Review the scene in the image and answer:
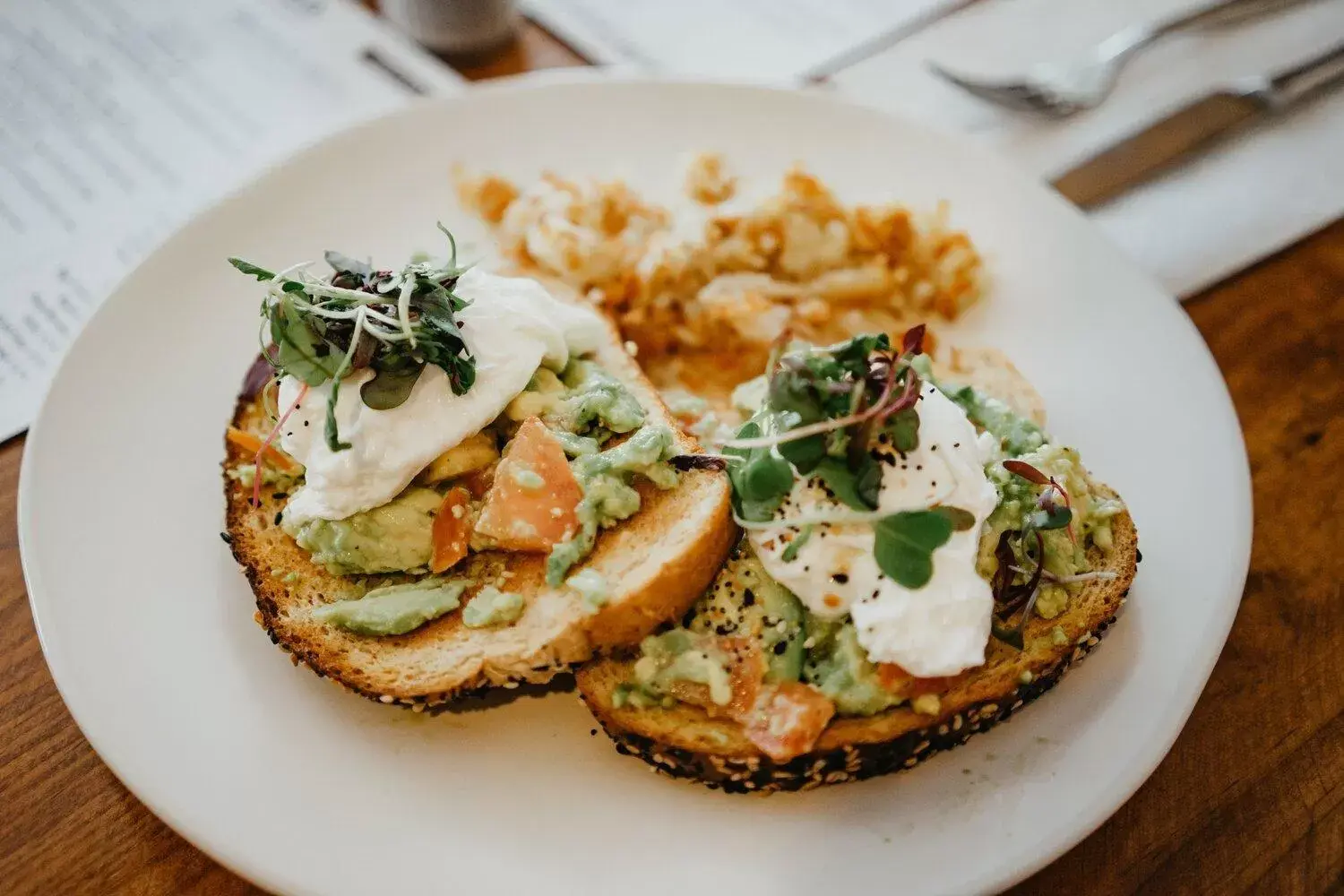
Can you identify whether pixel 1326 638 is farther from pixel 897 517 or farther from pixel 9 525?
pixel 9 525

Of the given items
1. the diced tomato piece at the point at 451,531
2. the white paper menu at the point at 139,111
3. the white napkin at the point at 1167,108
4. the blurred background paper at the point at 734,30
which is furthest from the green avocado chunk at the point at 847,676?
the blurred background paper at the point at 734,30

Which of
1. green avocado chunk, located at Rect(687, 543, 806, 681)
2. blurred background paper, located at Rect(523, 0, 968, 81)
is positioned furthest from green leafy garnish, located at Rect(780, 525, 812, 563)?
blurred background paper, located at Rect(523, 0, 968, 81)

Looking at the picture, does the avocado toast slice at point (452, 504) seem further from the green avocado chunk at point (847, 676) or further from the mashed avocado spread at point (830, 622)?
the green avocado chunk at point (847, 676)

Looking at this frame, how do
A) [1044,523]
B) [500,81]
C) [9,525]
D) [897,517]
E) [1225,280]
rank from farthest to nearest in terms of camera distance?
[500,81] → [1225,280] → [9,525] → [1044,523] → [897,517]

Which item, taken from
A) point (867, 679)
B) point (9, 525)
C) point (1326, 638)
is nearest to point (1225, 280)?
point (1326, 638)

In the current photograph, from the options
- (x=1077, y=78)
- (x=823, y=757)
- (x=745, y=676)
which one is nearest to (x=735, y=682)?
(x=745, y=676)

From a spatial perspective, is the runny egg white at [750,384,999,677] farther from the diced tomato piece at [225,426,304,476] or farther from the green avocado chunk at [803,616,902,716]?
the diced tomato piece at [225,426,304,476]

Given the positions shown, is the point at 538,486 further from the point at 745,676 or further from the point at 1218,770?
the point at 1218,770
